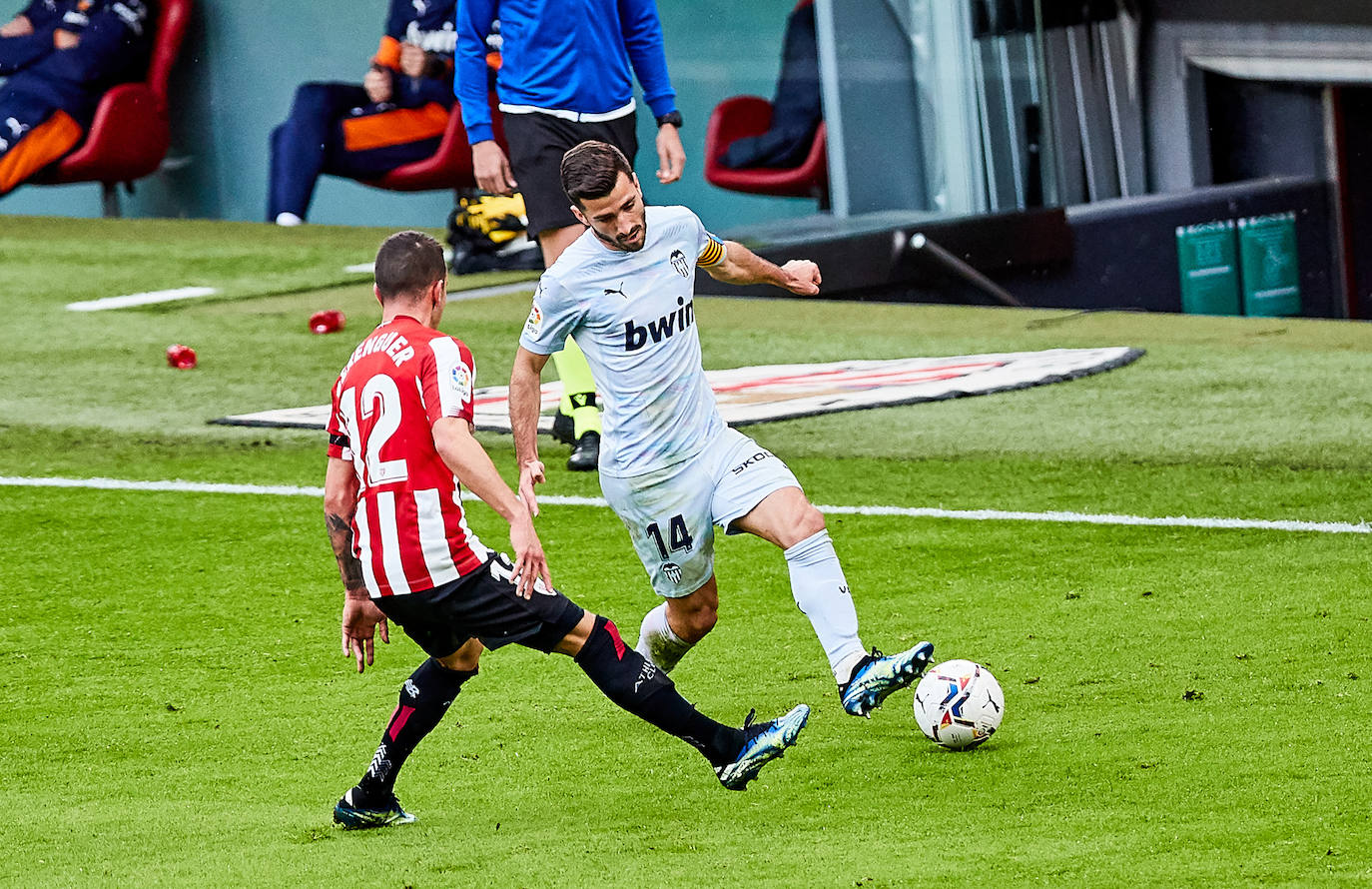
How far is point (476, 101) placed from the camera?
26.9 ft

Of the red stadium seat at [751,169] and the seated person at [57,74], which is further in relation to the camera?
the seated person at [57,74]

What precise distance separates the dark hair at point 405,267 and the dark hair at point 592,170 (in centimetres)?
44

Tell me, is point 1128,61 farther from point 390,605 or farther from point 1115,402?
point 390,605

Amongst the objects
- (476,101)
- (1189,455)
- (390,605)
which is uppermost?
(476,101)

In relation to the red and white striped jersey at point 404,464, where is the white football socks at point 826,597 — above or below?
below

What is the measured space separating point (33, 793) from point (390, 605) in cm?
105

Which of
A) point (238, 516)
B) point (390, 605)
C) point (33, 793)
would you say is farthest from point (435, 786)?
point (238, 516)

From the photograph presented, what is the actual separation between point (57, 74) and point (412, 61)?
10.8 feet

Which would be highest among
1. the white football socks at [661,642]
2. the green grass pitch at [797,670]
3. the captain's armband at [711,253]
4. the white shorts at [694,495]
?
the captain's armband at [711,253]

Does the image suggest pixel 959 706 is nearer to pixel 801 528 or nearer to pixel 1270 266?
pixel 801 528

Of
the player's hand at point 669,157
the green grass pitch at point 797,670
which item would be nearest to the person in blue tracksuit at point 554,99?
the player's hand at point 669,157

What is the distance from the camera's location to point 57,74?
59.3 ft

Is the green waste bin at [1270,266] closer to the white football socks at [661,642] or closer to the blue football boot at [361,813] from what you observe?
the white football socks at [661,642]

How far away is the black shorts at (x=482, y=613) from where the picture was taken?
4438 mm
